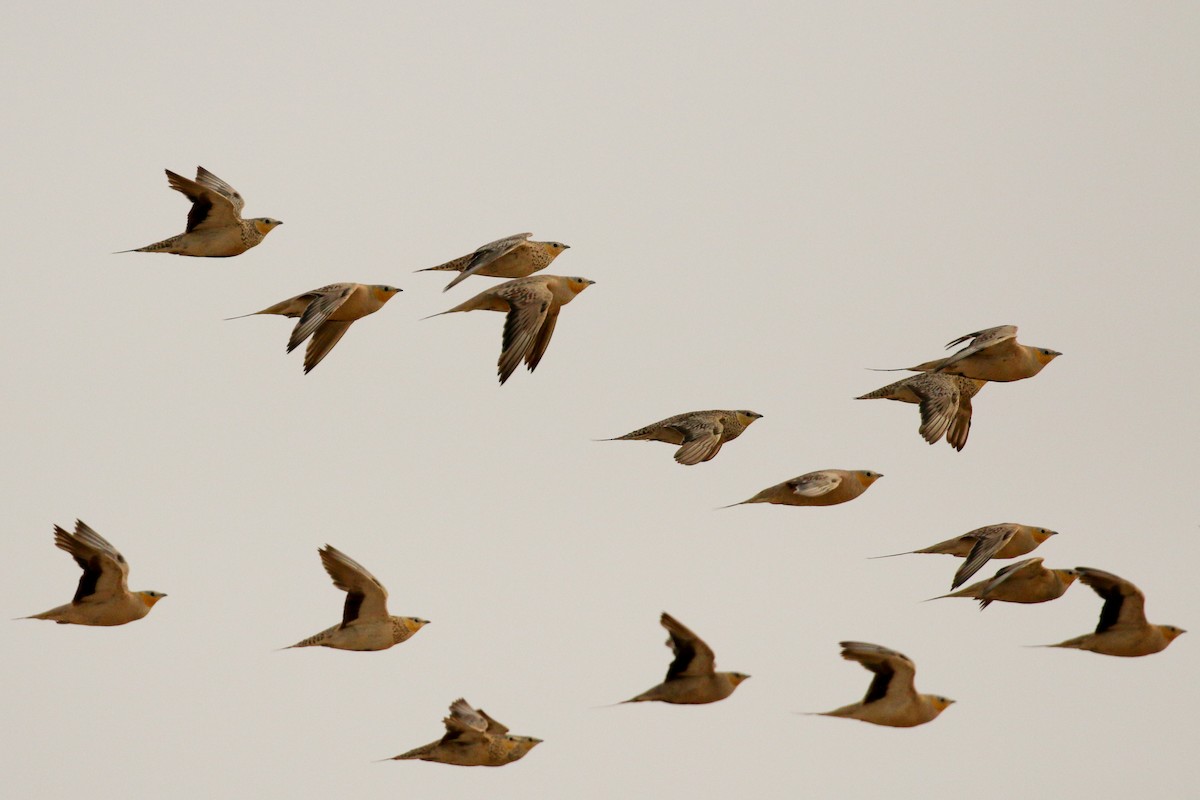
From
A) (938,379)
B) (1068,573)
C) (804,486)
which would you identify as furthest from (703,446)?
(1068,573)

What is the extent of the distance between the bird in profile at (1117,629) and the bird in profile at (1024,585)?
1.22ft

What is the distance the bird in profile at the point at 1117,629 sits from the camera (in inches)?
880

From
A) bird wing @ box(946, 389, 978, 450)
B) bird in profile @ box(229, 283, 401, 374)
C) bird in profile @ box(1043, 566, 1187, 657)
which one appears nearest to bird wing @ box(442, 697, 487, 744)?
bird in profile @ box(229, 283, 401, 374)

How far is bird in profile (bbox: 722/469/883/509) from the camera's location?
2273 centimetres

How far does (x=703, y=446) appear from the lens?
928 inches

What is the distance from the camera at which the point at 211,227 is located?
2439 cm

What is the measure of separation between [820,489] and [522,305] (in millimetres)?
4460

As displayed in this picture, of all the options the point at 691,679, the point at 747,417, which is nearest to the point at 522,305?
the point at 747,417

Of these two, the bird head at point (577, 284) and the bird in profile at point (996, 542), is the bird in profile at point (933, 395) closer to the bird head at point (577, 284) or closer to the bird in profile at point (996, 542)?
the bird in profile at point (996, 542)

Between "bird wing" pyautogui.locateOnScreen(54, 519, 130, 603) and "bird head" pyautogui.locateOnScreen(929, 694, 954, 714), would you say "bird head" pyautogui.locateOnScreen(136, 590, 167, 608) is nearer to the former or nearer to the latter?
"bird wing" pyautogui.locateOnScreen(54, 519, 130, 603)

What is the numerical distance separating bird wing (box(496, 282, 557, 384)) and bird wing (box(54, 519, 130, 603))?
17.4ft

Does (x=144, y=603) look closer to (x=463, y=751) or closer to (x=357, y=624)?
(x=357, y=624)

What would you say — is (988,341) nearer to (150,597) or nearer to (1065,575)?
(1065,575)

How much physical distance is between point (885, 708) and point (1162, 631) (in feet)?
14.7
